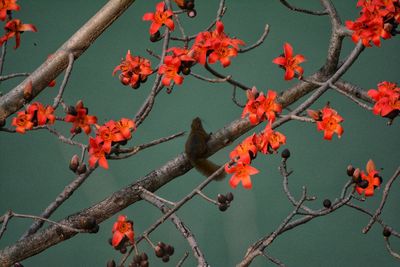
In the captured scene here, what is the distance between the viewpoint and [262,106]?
132 cm

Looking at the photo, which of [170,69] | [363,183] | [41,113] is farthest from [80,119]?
[363,183]

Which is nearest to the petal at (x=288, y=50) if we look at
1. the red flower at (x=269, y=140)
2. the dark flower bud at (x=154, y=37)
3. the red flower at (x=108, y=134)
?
the red flower at (x=269, y=140)

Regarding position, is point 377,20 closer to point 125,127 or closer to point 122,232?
point 125,127

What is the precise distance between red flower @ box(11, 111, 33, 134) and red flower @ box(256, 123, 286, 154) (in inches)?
21.5

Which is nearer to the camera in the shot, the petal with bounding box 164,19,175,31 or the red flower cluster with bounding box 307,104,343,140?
the red flower cluster with bounding box 307,104,343,140

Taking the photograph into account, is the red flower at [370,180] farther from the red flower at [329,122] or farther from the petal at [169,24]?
the petal at [169,24]

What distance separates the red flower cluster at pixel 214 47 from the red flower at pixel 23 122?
43 cm

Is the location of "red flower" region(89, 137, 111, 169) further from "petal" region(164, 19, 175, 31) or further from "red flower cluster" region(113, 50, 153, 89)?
"petal" region(164, 19, 175, 31)

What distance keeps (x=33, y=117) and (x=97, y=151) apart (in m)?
0.19

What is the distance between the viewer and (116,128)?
4.32 feet

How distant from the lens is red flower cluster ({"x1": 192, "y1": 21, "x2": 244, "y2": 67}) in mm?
1305

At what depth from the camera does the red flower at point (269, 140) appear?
1.26 meters

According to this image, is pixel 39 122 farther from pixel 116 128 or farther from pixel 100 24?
pixel 100 24

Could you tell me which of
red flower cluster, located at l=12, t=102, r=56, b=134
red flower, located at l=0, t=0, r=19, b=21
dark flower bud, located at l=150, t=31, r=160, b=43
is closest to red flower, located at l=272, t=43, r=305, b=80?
dark flower bud, located at l=150, t=31, r=160, b=43
